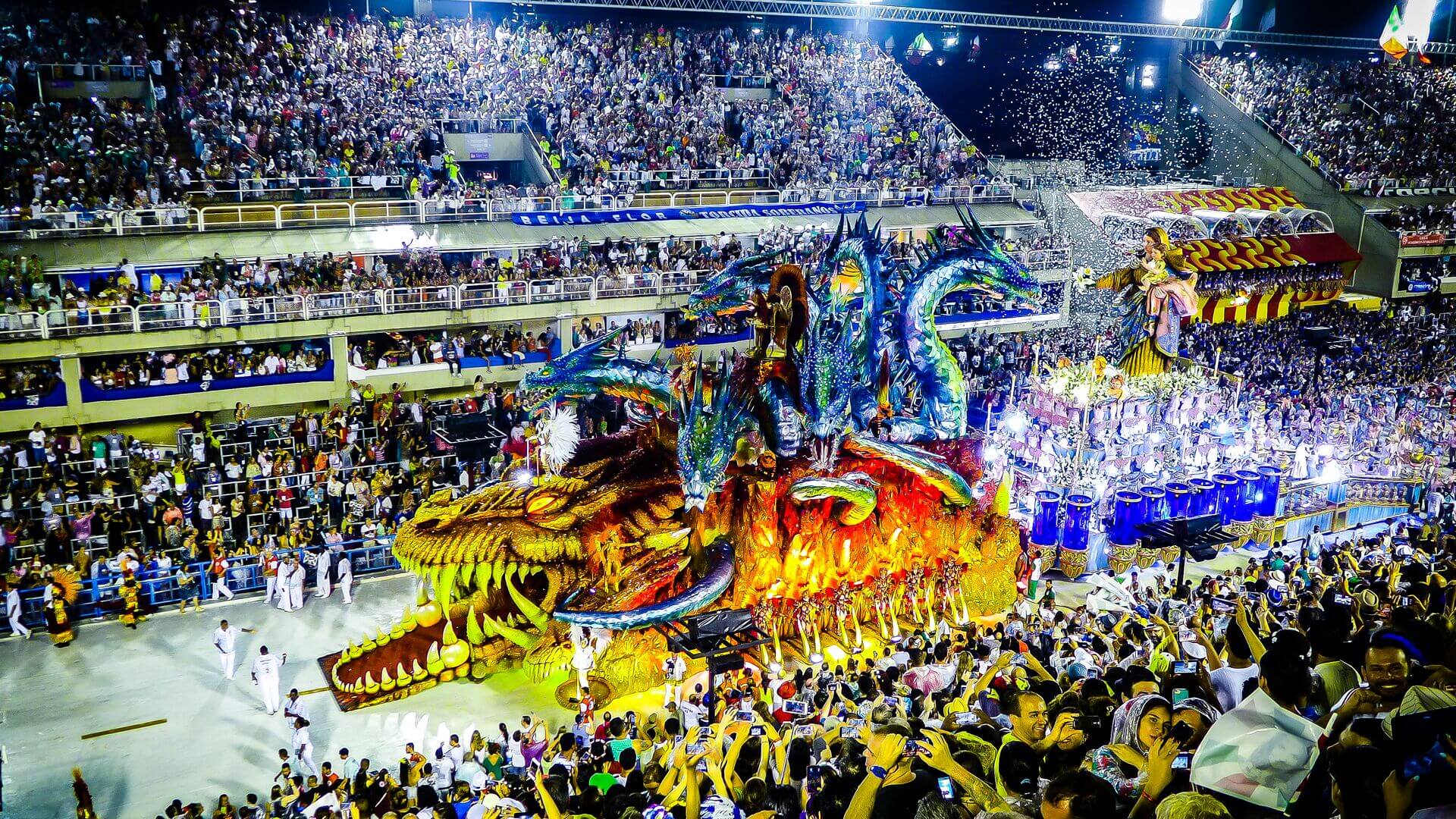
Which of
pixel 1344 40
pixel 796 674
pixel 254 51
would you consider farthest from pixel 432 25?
pixel 1344 40

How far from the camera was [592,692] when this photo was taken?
14094 mm

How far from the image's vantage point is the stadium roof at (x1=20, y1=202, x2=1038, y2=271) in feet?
72.2

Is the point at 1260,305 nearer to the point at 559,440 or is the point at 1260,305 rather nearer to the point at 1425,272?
the point at 1425,272

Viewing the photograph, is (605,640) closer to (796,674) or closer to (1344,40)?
(796,674)

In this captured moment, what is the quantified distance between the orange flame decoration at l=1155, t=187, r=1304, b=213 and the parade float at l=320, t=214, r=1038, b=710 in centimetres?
2140

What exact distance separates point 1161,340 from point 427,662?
1337cm

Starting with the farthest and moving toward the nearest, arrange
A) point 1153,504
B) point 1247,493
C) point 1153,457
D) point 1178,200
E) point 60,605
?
point 1178,200, point 1153,457, point 1247,493, point 1153,504, point 60,605

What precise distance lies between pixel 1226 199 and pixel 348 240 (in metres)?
26.6

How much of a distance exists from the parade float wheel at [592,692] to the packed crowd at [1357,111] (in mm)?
33498

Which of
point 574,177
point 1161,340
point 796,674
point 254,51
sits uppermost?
point 254,51

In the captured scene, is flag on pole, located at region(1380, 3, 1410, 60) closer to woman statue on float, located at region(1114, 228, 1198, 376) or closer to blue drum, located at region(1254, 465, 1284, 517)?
woman statue on float, located at region(1114, 228, 1198, 376)

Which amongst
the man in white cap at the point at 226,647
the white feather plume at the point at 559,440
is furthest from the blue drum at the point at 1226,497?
the man in white cap at the point at 226,647

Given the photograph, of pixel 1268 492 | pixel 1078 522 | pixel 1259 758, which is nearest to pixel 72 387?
pixel 1078 522

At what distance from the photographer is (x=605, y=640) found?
14391 mm
